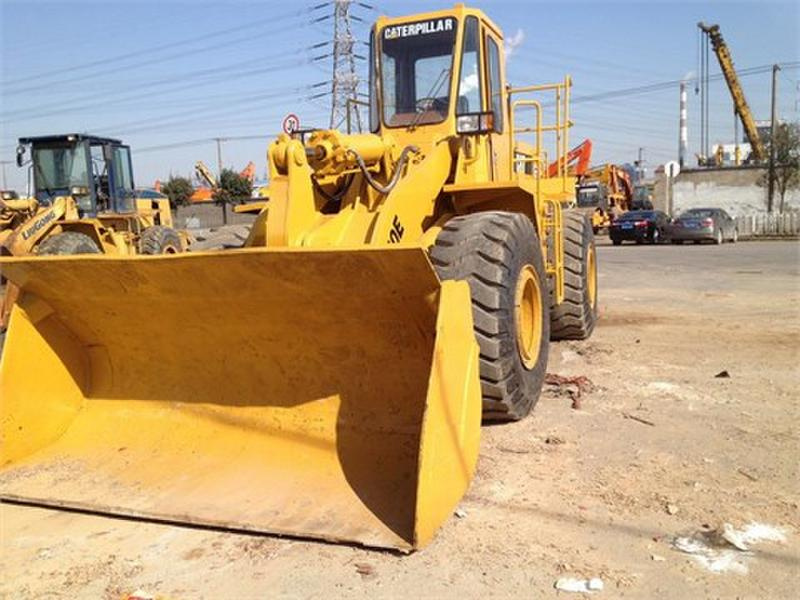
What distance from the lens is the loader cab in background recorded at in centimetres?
578

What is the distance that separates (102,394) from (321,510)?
6.79 feet

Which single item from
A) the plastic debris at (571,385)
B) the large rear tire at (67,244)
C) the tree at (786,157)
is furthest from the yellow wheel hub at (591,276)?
the tree at (786,157)

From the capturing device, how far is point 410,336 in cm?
409

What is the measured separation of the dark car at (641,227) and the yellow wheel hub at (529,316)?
2374cm

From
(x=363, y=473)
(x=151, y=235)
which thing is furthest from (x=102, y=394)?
(x=151, y=235)

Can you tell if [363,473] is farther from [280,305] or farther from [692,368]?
[692,368]

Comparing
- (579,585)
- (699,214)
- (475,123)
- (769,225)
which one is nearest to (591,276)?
(475,123)

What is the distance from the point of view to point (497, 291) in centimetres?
449

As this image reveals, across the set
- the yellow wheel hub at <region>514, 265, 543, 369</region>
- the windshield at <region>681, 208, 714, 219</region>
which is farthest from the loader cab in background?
the windshield at <region>681, 208, 714, 219</region>

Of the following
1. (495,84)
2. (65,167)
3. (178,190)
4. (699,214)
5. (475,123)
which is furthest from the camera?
(178,190)

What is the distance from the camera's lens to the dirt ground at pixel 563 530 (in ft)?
10.2

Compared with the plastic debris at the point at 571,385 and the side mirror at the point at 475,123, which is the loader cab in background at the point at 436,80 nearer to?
the side mirror at the point at 475,123

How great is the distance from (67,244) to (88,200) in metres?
3.09

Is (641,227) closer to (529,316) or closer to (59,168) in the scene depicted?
(59,168)
